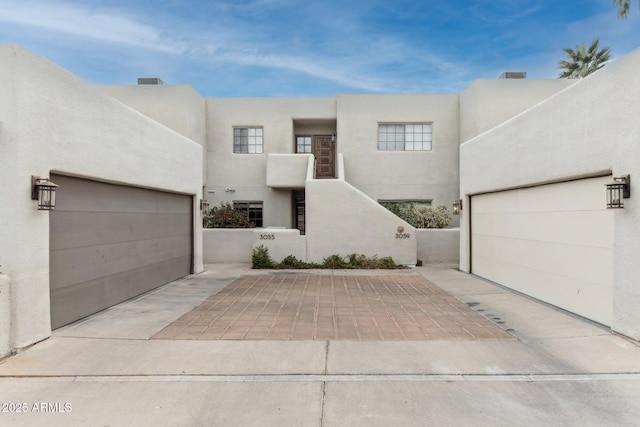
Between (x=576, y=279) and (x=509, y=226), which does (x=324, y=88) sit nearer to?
(x=509, y=226)

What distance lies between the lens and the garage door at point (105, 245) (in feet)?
20.7

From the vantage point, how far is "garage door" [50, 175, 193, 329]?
631 centimetres

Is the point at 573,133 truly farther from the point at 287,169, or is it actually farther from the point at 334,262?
the point at 287,169

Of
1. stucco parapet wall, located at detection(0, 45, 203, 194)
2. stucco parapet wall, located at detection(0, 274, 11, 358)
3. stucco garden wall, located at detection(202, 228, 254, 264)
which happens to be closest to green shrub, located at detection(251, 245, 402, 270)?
stucco garden wall, located at detection(202, 228, 254, 264)

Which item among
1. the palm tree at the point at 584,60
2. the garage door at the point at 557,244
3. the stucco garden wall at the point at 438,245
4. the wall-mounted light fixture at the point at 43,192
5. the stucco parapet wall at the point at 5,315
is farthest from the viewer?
the palm tree at the point at 584,60

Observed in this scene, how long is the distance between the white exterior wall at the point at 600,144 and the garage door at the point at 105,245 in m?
9.04

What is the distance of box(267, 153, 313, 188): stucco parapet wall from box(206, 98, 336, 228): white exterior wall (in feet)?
4.18

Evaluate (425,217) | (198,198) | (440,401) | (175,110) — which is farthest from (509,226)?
(175,110)

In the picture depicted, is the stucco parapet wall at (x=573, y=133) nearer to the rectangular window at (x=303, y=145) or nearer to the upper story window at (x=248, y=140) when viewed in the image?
the rectangular window at (x=303, y=145)

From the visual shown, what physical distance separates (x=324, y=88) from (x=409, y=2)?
5.70 meters

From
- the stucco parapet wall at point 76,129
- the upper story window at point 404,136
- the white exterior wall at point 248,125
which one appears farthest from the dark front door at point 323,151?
the stucco parapet wall at point 76,129

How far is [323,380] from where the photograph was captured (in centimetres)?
438

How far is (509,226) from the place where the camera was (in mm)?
9766

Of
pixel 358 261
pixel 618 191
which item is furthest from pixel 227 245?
pixel 618 191
